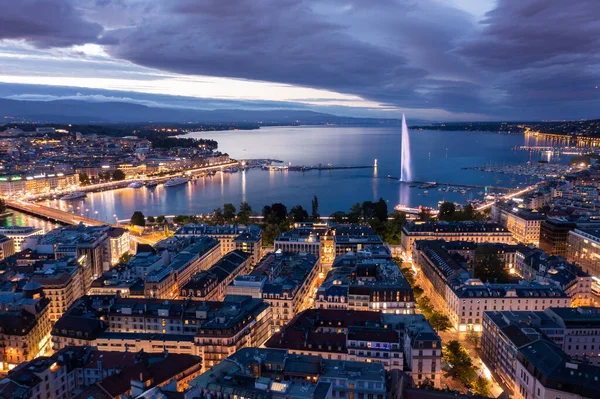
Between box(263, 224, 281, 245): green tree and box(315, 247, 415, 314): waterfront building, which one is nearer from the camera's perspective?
box(315, 247, 415, 314): waterfront building

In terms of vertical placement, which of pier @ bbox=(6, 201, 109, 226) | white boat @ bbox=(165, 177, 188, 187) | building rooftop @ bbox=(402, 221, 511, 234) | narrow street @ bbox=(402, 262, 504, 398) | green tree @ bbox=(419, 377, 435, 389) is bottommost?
narrow street @ bbox=(402, 262, 504, 398)

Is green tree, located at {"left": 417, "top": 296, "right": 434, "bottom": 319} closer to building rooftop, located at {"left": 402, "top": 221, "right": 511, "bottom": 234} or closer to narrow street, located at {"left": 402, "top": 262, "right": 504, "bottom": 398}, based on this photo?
narrow street, located at {"left": 402, "top": 262, "right": 504, "bottom": 398}

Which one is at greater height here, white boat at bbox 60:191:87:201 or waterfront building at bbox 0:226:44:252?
waterfront building at bbox 0:226:44:252

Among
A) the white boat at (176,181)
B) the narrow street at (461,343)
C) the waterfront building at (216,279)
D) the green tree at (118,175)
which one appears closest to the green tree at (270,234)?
the waterfront building at (216,279)

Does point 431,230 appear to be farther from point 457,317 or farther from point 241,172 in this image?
point 241,172

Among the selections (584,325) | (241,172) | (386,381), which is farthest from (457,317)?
(241,172)

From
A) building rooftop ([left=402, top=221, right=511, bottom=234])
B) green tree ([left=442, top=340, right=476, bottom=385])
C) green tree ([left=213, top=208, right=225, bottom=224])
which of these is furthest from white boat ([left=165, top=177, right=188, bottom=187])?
green tree ([left=442, top=340, right=476, bottom=385])
